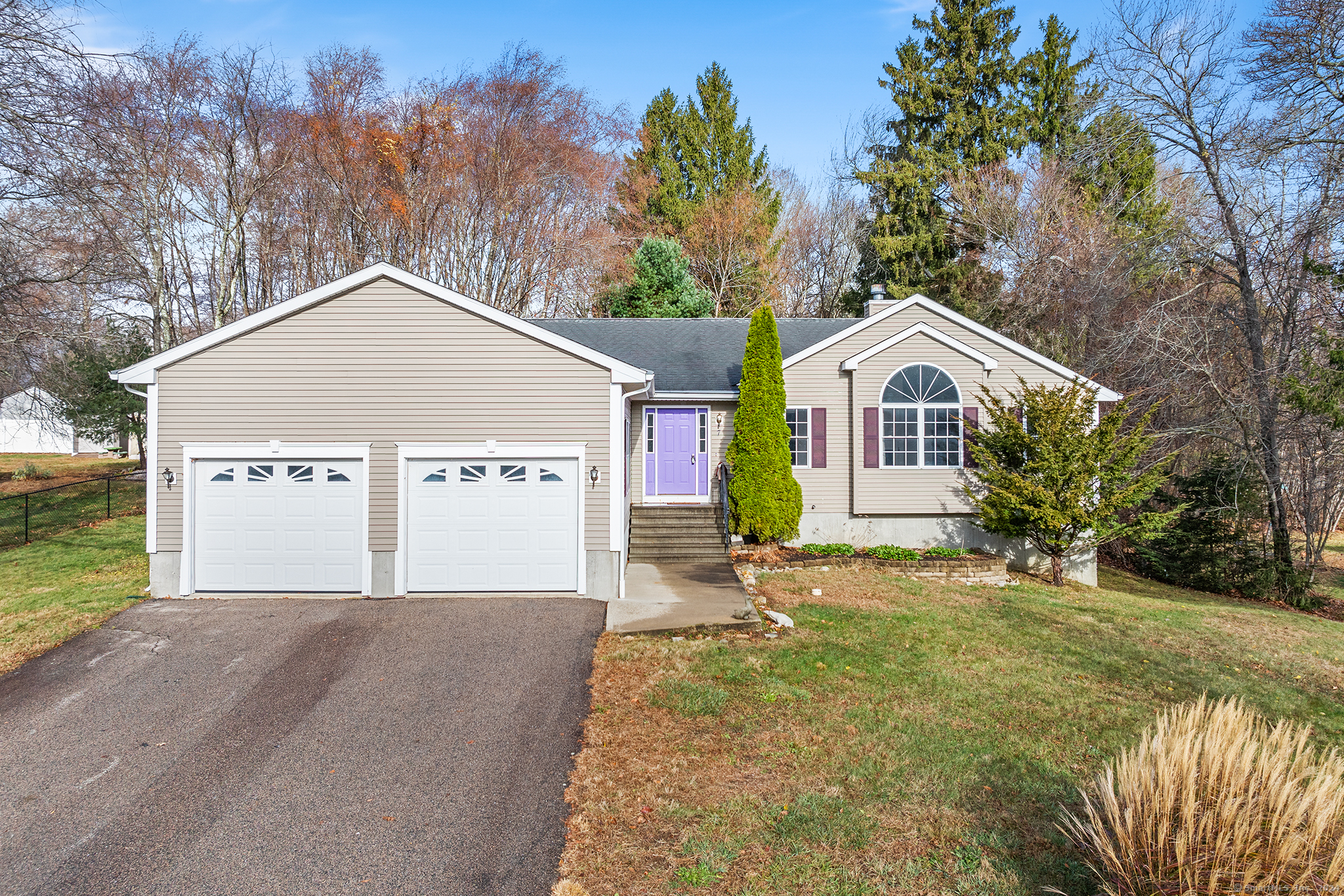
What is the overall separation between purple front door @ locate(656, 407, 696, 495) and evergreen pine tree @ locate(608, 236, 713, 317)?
10.9m

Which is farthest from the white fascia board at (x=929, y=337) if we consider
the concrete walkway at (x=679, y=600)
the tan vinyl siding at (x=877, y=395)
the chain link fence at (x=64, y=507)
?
the chain link fence at (x=64, y=507)

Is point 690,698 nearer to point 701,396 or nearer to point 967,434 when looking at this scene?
point 701,396

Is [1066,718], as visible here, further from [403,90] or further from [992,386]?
[403,90]

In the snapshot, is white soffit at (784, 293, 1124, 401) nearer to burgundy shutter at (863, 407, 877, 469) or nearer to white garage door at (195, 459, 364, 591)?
burgundy shutter at (863, 407, 877, 469)

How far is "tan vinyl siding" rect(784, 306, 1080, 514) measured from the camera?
12.9 m

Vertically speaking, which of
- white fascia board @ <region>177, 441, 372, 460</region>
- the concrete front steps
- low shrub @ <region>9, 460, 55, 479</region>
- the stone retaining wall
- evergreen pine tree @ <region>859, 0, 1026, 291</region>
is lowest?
the stone retaining wall

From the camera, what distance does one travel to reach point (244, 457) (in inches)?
366

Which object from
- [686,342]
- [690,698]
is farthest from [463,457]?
[686,342]

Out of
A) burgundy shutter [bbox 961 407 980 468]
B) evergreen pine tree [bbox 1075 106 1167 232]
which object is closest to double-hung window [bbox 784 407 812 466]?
burgundy shutter [bbox 961 407 980 468]

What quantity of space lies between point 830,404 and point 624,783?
31.3 ft

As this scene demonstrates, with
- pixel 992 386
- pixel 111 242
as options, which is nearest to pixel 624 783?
pixel 992 386

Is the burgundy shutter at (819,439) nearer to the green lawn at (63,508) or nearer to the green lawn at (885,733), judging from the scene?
the green lawn at (885,733)

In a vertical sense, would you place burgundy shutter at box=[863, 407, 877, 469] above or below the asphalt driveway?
above

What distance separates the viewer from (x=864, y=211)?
29.4 meters
